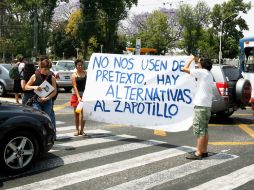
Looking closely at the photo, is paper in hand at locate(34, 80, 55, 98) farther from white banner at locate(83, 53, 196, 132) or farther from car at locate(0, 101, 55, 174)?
car at locate(0, 101, 55, 174)

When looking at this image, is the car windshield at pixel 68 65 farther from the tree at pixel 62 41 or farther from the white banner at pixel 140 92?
the tree at pixel 62 41

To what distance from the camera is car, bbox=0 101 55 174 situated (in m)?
6.03

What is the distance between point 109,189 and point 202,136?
2.25 meters

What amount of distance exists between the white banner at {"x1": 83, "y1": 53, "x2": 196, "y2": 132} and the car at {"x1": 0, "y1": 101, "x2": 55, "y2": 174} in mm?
2227

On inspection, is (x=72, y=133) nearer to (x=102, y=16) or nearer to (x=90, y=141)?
(x=90, y=141)

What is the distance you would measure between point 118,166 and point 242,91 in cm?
563

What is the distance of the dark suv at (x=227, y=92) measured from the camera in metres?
11.3

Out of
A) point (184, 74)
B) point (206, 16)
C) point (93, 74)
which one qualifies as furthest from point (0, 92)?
point (206, 16)

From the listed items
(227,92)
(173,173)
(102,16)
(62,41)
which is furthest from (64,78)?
(62,41)

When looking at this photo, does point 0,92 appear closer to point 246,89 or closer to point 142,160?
point 246,89

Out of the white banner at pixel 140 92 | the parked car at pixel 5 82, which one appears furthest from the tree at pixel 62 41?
the white banner at pixel 140 92

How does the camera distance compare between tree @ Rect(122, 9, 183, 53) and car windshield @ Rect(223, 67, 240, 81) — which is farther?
tree @ Rect(122, 9, 183, 53)

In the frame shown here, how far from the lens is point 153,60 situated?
8.38 m

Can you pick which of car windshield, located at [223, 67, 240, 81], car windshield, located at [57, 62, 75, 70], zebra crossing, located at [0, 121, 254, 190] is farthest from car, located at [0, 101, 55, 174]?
car windshield, located at [57, 62, 75, 70]
